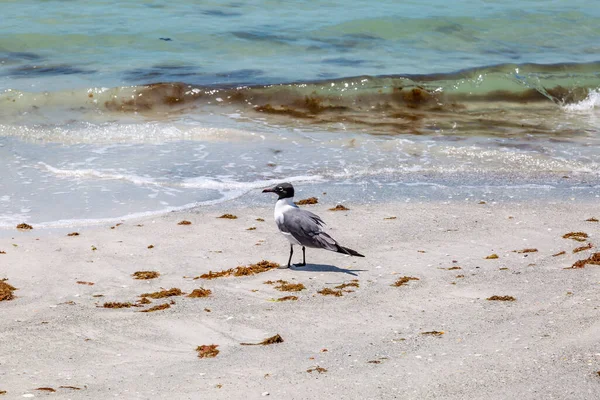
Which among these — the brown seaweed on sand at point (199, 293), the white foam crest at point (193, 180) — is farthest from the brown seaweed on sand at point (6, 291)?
the white foam crest at point (193, 180)

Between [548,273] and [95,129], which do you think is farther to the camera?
[95,129]

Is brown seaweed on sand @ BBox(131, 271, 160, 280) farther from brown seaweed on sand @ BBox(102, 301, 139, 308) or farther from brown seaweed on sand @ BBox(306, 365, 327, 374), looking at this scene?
brown seaweed on sand @ BBox(306, 365, 327, 374)

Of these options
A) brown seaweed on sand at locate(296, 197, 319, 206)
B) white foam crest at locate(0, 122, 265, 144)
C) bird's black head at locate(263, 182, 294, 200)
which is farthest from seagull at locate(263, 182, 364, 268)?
white foam crest at locate(0, 122, 265, 144)

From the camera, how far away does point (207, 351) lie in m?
5.28

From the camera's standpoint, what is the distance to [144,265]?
7328mm

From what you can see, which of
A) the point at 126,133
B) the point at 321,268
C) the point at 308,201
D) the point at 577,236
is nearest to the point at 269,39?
the point at 126,133

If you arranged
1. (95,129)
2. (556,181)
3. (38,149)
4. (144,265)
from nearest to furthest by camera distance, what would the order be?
(144,265), (556,181), (38,149), (95,129)

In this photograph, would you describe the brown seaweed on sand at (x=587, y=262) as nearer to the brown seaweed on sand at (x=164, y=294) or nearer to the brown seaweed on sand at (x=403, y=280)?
the brown seaweed on sand at (x=403, y=280)

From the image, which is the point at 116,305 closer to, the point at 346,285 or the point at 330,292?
the point at 330,292

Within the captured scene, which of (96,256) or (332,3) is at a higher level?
(332,3)

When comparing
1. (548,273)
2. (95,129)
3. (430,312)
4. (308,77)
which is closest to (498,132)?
(308,77)

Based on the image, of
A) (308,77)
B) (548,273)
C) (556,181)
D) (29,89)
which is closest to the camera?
(548,273)

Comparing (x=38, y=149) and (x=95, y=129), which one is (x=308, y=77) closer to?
(x=95, y=129)

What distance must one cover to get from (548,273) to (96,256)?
3.71 m
